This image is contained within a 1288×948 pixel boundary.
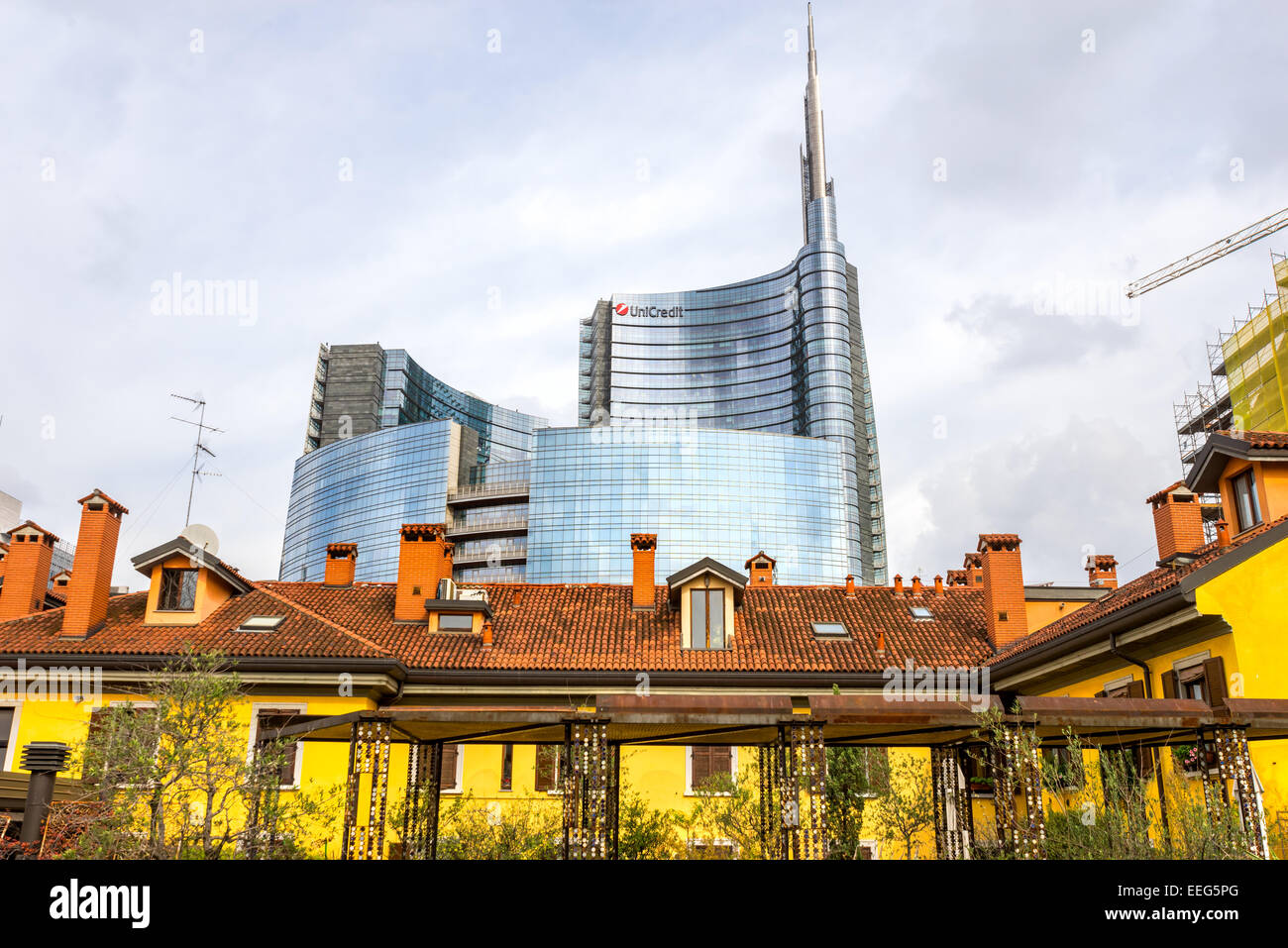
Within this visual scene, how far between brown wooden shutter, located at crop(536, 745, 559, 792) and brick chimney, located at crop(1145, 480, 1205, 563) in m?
13.6

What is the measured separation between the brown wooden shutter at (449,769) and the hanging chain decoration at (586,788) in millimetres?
9807

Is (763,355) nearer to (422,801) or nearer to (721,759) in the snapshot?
(721,759)

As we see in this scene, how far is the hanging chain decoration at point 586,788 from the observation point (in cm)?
1293

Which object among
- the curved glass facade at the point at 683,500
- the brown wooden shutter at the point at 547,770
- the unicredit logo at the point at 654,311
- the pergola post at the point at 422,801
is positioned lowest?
the pergola post at the point at 422,801

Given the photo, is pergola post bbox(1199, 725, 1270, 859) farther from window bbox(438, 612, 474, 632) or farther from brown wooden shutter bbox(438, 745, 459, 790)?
window bbox(438, 612, 474, 632)

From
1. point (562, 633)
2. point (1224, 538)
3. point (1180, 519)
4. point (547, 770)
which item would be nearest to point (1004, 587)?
point (1180, 519)

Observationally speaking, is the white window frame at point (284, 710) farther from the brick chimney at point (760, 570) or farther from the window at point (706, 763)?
the brick chimney at point (760, 570)

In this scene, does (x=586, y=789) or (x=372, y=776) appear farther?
(x=372, y=776)

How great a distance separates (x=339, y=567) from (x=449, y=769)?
8080 millimetres

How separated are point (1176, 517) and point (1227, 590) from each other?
7.01m

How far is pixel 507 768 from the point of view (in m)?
23.0

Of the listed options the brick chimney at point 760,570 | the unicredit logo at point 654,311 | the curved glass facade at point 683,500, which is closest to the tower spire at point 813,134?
the unicredit logo at point 654,311

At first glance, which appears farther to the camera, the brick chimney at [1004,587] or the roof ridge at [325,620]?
the brick chimney at [1004,587]
